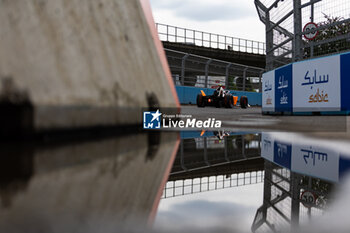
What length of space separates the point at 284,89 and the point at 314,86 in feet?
4.57

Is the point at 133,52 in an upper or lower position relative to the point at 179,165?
upper

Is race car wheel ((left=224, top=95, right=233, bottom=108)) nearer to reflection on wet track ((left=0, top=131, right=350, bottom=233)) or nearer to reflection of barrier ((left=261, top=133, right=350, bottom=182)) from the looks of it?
reflection of barrier ((left=261, top=133, right=350, bottom=182))

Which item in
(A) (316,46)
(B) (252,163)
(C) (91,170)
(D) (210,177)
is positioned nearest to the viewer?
(C) (91,170)

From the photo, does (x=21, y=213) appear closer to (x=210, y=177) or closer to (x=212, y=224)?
(x=212, y=224)

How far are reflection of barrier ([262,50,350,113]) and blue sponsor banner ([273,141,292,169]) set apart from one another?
5.72 m

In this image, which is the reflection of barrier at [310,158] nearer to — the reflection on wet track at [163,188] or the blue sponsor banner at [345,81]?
the reflection on wet track at [163,188]

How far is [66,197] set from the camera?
1.29 meters

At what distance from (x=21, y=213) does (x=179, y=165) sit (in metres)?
1.20

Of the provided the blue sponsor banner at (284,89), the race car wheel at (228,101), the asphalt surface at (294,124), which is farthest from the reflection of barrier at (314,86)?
the race car wheel at (228,101)

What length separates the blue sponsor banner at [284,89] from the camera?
9.51m

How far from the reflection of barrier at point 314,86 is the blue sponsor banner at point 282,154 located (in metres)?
5.72

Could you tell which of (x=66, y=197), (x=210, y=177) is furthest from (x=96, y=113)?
(x=66, y=197)

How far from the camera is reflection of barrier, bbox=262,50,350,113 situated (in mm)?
7848

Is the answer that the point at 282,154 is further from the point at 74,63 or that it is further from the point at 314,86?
the point at 314,86
